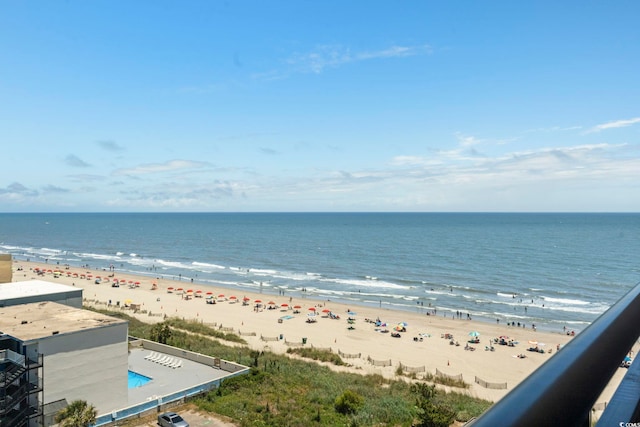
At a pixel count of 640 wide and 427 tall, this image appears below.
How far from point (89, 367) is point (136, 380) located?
182 inches

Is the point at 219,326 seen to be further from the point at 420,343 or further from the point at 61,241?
the point at 61,241

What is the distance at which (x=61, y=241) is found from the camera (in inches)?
4985

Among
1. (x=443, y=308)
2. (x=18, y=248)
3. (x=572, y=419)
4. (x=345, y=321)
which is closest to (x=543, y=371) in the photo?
(x=572, y=419)

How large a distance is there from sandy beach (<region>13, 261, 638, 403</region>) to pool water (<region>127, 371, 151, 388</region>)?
11.5 metres

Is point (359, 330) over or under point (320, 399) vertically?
under

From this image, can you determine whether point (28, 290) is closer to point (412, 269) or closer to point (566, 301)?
point (566, 301)

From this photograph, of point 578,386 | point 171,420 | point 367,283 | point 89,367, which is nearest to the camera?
point 578,386

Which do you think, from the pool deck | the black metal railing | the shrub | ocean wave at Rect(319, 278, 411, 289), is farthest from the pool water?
ocean wave at Rect(319, 278, 411, 289)

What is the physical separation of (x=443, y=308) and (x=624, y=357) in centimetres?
5010

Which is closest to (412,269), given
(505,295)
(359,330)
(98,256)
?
(505,295)

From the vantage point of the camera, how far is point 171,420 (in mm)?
17328

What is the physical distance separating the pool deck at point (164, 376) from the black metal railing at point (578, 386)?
839 inches

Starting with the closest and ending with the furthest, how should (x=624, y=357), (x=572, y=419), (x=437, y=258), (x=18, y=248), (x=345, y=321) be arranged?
(x=572, y=419)
(x=624, y=357)
(x=345, y=321)
(x=437, y=258)
(x=18, y=248)

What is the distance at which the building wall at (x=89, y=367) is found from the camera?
17250 mm
